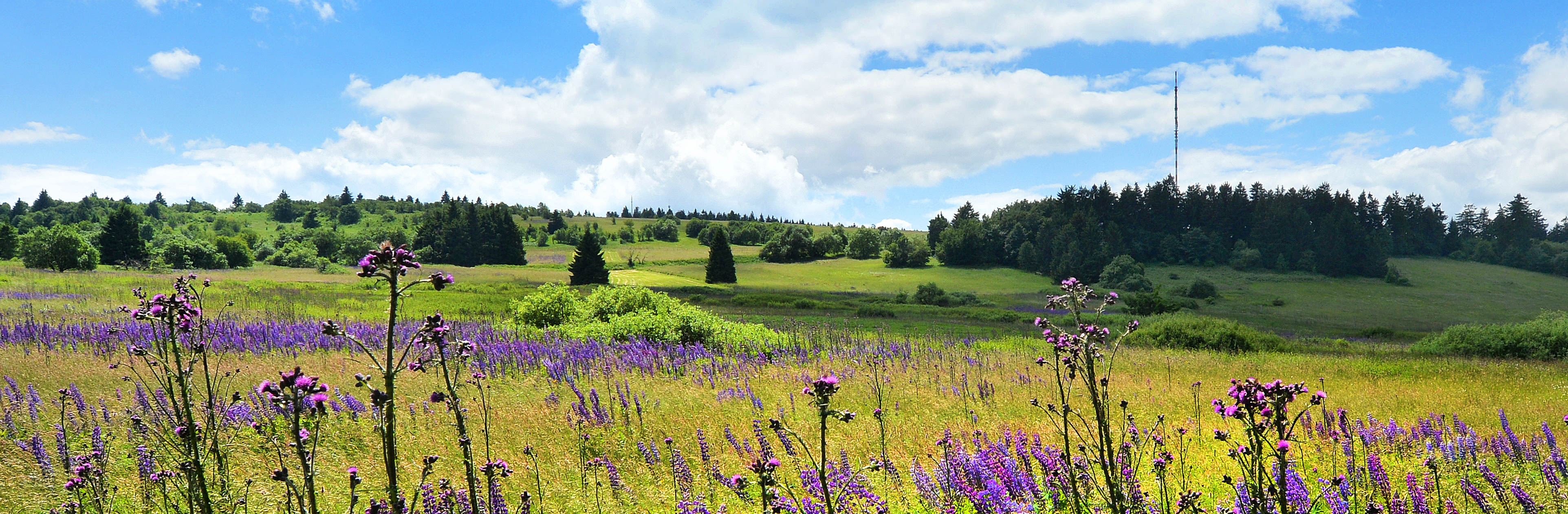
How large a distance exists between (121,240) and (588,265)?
46626mm

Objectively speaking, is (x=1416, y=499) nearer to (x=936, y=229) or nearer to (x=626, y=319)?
(x=626, y=319)

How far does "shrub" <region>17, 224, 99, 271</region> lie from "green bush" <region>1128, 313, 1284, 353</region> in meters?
69.3

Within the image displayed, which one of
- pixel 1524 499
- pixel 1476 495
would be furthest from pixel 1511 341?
pixel 1476 495

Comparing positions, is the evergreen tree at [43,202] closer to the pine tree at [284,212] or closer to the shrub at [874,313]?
the pine tree at [284,212]

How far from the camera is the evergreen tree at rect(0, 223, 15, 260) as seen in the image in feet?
210

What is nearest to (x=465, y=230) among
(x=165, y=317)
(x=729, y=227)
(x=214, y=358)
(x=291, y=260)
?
(x=291, y=260)

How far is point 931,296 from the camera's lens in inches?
2050

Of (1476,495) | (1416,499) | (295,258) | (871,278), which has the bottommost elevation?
(871,278)

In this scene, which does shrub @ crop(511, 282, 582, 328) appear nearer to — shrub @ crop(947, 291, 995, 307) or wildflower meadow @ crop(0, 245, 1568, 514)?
wildflower meadow @ crop(0, 245, 1568, 514)

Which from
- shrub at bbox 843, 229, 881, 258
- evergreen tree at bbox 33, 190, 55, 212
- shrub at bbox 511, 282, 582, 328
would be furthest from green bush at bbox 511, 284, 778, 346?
evergreen tree at bbox 33, 190, 55, 212

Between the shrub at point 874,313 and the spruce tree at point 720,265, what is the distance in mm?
31536

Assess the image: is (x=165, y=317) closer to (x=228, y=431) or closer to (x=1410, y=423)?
(x=228, y=431)

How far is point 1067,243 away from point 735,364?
71.7 meters

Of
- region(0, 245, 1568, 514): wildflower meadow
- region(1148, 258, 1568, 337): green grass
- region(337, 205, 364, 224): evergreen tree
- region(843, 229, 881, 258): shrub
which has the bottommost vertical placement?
region(1148, 258, 1568, 337): green grass
